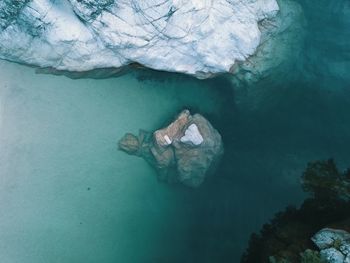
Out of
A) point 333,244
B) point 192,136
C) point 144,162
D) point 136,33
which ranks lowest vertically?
point 333,244

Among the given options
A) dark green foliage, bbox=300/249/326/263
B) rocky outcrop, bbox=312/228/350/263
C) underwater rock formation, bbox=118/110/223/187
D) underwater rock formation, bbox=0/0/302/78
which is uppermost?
underwater rock formation, bbox=0/0/302/78

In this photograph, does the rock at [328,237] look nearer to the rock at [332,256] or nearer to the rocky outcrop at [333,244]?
the rocky outcrop at [333,244]

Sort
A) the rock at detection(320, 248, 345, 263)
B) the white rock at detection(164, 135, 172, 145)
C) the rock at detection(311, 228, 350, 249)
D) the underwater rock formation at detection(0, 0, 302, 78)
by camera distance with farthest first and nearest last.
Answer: the white rock at detection(164, 135, 172, 145) < the underwater rock formation at detection(0, 0, 302, 78) < the rock at detection(311, 228, 350, 249) < the rock at detection(320, 248, 345, 263)

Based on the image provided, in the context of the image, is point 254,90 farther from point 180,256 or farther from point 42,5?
point 42,5

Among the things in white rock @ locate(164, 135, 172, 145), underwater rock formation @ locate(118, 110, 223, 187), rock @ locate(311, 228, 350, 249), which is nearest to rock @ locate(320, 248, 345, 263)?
rock @ locate(311, 228, 350, 249)

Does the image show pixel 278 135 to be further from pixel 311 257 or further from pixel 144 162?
pixel 311 257

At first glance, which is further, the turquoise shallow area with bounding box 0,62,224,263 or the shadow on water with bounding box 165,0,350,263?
the shadow on water with bounding box 165,0,350,263

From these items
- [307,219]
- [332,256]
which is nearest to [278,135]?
[307,219]

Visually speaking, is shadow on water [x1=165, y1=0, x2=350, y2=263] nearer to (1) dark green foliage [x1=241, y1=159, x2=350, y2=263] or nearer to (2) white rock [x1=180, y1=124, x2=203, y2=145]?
(1) dark green foliage [x1=241, y1=159, x2=350, y2=263]

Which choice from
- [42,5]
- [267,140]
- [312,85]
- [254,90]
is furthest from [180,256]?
[42,5]
